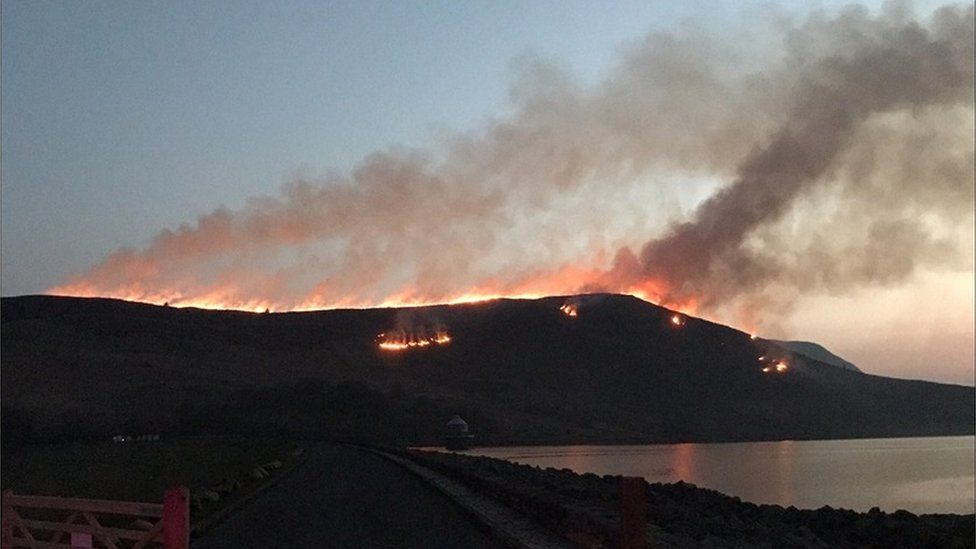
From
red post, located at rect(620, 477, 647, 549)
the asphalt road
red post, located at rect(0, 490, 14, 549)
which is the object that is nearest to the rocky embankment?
the asphalt road

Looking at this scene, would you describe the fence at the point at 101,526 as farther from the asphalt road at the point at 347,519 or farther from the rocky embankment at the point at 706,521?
the rocky embankment at the point at 706,521

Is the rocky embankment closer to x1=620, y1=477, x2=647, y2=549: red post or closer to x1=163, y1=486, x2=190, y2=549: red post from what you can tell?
x1=620, y1=477, x2=647, y2=549: red post

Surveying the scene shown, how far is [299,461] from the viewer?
212 feet

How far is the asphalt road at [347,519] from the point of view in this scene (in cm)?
2205

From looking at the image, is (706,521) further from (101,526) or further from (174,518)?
(174,518)

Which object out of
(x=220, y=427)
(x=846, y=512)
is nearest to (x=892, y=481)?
(x=846, y=512)

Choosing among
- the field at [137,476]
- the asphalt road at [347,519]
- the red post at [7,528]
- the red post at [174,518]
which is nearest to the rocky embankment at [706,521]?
the asphalt road at [347,519]

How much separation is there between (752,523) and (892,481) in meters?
57.4

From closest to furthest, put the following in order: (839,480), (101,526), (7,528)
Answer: (101,526) < (7,528) < (839,480)

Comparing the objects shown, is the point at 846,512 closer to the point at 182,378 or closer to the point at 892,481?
the point at 892,481

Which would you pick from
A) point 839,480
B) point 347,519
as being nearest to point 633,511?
point 347,519

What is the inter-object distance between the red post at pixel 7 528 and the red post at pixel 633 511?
8359 millimetres

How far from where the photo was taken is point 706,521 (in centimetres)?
3131

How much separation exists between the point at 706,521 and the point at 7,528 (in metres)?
20.9
